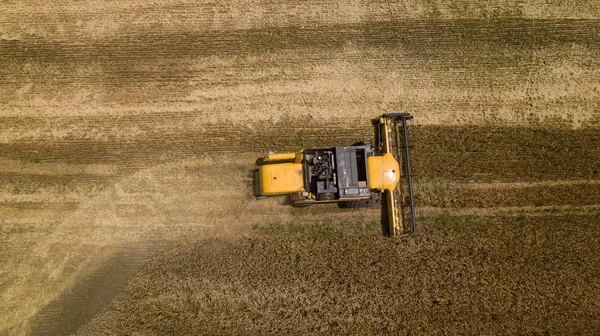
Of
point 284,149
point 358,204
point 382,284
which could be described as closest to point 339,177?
point 358,204

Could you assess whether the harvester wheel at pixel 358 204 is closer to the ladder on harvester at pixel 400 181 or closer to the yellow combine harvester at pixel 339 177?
the yellow combine harvester at pixel 339 177

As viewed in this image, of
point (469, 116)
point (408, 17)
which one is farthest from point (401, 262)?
point (408, 17)

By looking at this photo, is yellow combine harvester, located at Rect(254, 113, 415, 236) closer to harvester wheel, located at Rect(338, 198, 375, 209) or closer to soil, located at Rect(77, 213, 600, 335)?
harvester wheel, located at Rect(338, 198, 375, 209)

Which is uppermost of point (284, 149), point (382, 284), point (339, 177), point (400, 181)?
point (284, 149)

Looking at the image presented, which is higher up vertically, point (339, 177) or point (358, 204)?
point (339, 177)

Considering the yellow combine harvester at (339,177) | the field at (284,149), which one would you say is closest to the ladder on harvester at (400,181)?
the yellow combine harvester at (339,177)

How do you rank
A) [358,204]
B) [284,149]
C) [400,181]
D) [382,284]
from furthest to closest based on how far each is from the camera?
1. [284,149]
2. [400,181]
3. [358,204]
4. [382,284]

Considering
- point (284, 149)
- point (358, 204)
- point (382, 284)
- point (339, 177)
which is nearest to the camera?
point (339, 177)

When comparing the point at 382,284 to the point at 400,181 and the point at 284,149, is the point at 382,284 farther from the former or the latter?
the point at 284,149

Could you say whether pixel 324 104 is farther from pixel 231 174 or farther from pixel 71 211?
pixel 71 211
